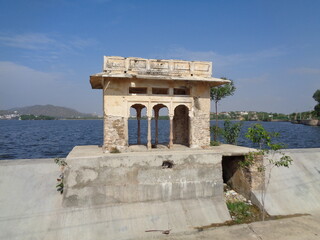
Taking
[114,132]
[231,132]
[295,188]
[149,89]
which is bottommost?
[295,188]

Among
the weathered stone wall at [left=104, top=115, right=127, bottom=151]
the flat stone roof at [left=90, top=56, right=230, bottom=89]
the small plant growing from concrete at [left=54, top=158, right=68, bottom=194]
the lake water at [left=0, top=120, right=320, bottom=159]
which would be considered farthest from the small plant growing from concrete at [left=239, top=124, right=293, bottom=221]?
the lake water at [left=0, top=120, right=320, bottom=159]

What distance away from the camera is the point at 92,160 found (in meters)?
10.7

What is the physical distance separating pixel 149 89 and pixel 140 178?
481 centimetres

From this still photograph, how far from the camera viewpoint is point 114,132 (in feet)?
42.8

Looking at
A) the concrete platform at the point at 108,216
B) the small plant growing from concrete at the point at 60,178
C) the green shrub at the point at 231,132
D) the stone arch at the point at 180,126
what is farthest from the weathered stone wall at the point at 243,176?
the small plant growing from concrete at the point at 60,178

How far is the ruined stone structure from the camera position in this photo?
1291cm

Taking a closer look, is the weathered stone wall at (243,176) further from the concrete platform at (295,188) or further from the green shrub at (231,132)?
the green shrub at (231,132)

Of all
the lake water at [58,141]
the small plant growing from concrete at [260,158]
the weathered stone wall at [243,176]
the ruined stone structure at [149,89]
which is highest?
the ruined stone structure at [149,89]

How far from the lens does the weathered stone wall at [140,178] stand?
10.5 metres

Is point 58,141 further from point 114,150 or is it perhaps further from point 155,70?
point 155,70

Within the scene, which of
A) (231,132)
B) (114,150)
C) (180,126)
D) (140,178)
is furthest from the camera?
(231,132)

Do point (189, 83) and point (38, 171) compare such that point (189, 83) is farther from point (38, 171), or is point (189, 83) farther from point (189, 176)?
point (38, 171)

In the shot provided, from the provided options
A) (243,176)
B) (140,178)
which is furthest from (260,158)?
(140,178)

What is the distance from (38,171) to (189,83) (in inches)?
349
